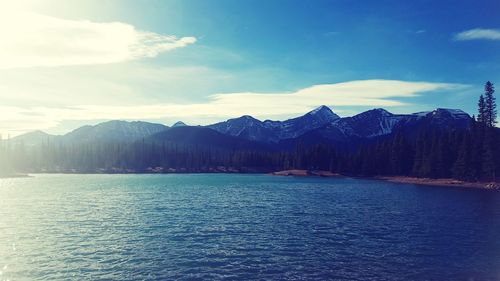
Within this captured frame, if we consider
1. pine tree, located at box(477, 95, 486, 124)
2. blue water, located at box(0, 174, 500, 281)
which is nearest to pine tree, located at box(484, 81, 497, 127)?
pine tree, located at box(477, 95, 486, 124)

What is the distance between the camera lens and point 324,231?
201 feet

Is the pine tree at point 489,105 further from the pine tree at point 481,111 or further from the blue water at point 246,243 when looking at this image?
the blue water at point 246,243

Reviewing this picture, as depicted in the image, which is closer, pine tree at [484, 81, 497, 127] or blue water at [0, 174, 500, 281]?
blue water at [0, 174, 500, 281]

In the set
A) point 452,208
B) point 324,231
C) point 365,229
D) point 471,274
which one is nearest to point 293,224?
point 324,231

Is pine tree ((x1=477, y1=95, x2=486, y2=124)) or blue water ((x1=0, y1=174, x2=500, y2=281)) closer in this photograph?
blue water ((x1=0, y1=174, x2=500, y2=281))

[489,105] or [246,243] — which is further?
[489,105]

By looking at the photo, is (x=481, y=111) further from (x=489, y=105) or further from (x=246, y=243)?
(x=246, y=243)

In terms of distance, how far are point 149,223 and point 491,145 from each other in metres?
161

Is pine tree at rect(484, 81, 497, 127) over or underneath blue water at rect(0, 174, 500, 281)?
over

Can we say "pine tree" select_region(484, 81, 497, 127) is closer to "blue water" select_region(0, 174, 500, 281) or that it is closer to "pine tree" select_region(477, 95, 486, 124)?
"pine tree" select_region(477, 95, 486, 124)

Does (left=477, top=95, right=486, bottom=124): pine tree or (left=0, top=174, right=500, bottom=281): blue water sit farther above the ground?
(left=477, top=95, right=486, bottom=124): pine tree

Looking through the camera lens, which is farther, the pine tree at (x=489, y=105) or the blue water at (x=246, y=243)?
the pine tree at (x=489, y=105)

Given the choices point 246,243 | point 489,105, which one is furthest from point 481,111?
point 246,243

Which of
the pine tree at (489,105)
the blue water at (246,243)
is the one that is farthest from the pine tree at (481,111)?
the blue water at (246,243)
